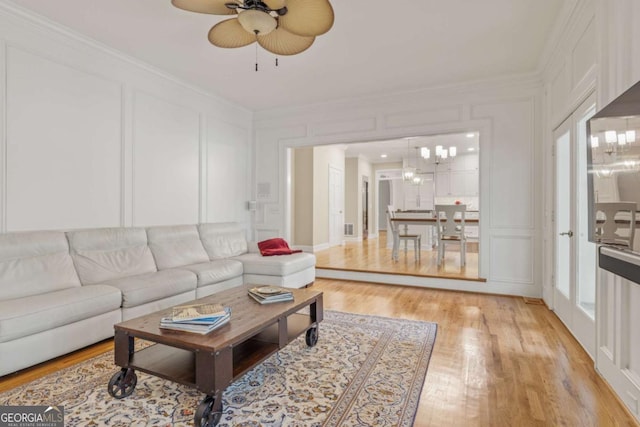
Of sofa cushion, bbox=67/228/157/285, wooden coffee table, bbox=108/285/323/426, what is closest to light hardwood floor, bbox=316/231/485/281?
Answer: sofa cushion, bbox=67/228/157/285

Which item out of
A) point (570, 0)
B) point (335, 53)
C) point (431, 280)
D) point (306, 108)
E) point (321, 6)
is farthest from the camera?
point (306, 108)

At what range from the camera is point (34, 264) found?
266 centimetres

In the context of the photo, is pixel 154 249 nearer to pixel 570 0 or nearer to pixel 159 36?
pixel 159 36

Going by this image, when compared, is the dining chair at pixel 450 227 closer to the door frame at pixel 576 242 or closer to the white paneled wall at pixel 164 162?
the door frame at pixel 576 242

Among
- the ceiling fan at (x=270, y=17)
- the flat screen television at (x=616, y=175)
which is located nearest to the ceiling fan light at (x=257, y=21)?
the ceiling fan at (x=270, y=17)

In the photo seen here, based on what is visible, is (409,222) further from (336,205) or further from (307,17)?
(307,17)

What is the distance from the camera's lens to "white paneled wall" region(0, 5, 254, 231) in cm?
284

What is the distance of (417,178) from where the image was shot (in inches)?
384

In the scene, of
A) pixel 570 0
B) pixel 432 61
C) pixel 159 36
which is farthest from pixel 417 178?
pixel 159 36

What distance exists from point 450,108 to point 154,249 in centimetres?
412

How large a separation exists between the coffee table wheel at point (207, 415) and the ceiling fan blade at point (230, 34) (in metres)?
2.33

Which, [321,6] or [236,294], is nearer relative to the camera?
[321,6]

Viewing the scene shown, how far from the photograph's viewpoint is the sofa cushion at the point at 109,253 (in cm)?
303

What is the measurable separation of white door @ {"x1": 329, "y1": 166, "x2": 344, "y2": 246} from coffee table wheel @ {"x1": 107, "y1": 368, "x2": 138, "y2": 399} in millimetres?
6688
